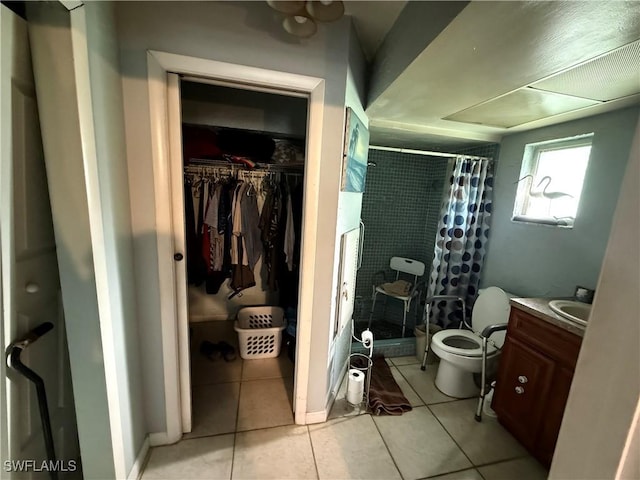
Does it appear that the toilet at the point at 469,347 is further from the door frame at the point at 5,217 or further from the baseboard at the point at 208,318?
the door frame at the point at 5,217

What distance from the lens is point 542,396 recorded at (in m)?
1.36

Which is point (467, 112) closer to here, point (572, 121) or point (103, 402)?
point (572, 121)

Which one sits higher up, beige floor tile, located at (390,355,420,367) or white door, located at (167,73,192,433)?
white door, located at (167,73,192,433)

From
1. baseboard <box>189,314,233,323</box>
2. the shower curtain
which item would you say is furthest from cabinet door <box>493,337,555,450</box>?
baseboard <box>189,314,233,323</box>

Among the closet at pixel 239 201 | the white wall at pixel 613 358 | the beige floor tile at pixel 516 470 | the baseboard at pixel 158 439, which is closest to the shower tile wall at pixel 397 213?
the closet at pixel 239 201

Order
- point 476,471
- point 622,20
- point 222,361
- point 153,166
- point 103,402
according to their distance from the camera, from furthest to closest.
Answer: point 222,361, point 476,471, point 153,166, point 103,402, point 622,20

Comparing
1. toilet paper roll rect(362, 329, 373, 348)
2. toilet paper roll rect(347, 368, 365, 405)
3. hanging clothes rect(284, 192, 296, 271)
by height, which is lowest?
toilet paper roll rect(347, 368, 365, 405)

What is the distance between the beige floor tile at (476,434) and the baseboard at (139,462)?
5.63 feet

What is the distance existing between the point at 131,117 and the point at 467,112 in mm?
1880

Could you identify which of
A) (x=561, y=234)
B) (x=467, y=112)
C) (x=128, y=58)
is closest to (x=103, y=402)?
(x=128, y=58)

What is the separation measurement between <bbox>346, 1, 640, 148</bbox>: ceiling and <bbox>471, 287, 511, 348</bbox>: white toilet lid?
1.27 metres

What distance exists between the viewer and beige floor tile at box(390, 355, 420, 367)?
2201 mm

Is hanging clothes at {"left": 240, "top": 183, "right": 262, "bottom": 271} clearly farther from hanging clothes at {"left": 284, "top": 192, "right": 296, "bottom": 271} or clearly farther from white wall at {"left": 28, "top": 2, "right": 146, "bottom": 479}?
white wall at {"left": 28, "top": 2, "right": 146, "bottom": 479}

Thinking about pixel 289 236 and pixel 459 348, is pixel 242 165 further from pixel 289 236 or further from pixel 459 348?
pixel 459 348
